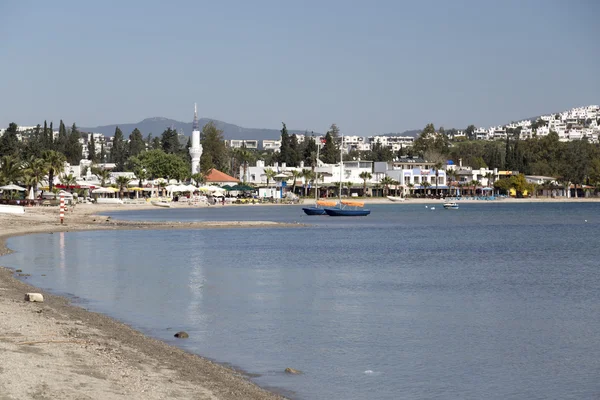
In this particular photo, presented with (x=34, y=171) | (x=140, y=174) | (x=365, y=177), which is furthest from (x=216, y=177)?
(x=34, y=171)

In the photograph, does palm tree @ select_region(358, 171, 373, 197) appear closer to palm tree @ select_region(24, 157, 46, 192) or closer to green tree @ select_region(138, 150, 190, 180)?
green tree @ select_region(138, 150, 190, 180)

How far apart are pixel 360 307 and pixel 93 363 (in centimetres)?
1292

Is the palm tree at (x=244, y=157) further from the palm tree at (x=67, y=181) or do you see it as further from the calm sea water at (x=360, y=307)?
the calm sea water at (x=360, y=307)

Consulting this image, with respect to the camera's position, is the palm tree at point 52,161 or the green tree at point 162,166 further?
the green tree at point 162,166

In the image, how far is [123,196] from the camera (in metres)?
132

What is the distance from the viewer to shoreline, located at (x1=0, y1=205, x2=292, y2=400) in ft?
40.5

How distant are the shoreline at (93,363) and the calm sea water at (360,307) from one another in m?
1.04

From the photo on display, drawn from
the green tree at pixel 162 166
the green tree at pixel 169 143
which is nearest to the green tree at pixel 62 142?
the green tree at pixel 169 143

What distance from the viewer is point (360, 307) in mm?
26141

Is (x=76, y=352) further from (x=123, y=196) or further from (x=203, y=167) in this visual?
(x=203, y=167)

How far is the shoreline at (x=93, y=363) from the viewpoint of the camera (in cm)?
1236

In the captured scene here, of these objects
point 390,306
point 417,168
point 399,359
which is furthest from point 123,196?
point 399,359

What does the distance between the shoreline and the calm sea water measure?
41.1 inches

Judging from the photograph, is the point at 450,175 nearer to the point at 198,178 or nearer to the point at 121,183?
the point at 198,178
